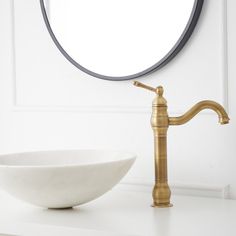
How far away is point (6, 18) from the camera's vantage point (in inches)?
83.5

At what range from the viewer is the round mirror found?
→ 1.75m

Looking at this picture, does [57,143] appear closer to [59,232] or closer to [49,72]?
[49,72]

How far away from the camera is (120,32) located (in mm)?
1861

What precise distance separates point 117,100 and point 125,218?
0.53 m

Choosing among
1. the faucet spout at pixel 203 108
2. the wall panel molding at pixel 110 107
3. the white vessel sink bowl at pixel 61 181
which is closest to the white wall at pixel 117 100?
the wall panel molding at pixel 110 107

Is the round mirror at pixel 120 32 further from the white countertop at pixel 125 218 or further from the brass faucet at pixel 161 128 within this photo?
the white countertop at pixel 125 218

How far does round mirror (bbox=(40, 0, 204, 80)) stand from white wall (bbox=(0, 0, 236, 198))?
0.04 m

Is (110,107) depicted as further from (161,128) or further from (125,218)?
(125,218)

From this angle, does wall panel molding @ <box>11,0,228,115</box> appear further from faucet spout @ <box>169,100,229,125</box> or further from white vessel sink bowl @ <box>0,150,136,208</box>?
white vessel sink bowl @ <box>0,150,136,208</box>

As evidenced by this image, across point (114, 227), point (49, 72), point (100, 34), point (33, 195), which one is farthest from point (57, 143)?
point (114, 227)

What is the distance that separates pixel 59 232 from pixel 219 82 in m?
0.67

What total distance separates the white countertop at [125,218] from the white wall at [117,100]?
16 centimetres

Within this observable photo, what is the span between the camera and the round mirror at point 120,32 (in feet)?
5.73

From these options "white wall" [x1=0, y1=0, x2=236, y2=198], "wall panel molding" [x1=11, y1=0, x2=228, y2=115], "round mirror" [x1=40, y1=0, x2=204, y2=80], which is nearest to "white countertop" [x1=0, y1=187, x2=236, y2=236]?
"white wall" [x1=0, y1=0, x2=236, y2=198]
